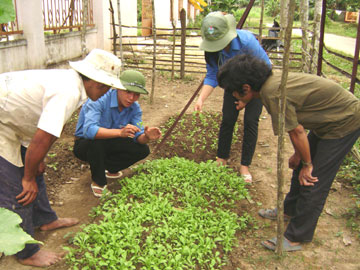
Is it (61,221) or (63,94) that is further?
(61,221)

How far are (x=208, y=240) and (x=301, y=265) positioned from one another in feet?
2.45

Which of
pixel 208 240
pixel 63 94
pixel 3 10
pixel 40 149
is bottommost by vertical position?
pixel 208 240

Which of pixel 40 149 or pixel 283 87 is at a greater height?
pixel 283 87

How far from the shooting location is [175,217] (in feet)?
9.89

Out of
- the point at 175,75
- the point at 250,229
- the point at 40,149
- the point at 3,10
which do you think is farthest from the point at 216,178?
the point at 175,75

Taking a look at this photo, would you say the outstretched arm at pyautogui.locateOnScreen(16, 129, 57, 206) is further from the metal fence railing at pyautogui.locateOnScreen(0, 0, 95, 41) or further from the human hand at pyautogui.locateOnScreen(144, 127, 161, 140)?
the metal fence railing at pyautogui.locateOnScreen(0, 0, 95, 41)

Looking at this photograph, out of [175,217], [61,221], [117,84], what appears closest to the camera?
[117,84]

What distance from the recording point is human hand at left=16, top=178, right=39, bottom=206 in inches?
98.4

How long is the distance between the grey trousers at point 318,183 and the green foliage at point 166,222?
1.69 ft

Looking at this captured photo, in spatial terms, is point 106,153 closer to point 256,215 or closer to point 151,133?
point 151,133

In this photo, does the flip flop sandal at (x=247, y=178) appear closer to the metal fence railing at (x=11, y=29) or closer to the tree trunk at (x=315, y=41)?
the tree trunk at (x=315, y=41)

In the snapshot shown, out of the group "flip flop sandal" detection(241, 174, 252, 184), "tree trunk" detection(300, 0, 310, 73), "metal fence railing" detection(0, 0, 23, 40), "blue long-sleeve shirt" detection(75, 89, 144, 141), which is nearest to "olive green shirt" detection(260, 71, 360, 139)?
"flip flop sandal" detection(241, 174, 252, 184)

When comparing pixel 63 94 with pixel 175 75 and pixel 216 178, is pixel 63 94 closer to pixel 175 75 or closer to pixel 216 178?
pixel 216 178

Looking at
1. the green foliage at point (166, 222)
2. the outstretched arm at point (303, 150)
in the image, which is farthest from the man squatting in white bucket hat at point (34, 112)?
the outstretched arm at point (303, 150)
